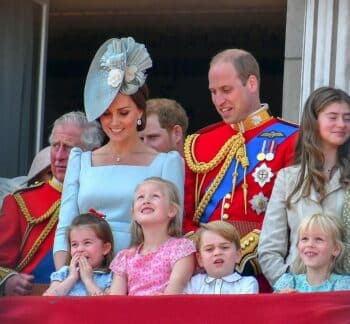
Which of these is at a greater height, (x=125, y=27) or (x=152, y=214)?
(x=125, y=27)

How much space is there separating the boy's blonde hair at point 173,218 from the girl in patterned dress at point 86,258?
0.55 feet

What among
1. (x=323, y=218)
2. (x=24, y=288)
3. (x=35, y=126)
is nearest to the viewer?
(x=323, y=218)

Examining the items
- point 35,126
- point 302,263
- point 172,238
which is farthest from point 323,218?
point 35,126

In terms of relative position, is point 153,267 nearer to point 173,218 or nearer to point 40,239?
point 173,218

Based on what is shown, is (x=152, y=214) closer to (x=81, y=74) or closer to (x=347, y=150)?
(x=347, y=150)

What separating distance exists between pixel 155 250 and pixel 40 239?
41.7 inches

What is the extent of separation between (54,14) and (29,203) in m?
1.91

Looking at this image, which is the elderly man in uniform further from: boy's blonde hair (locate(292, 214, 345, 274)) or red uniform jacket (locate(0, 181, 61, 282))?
boy's blonde hair (locate(292, 214, 345, 274))

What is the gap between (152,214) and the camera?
21.8 ft

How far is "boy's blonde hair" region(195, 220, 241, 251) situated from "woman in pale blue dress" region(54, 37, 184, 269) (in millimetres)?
292

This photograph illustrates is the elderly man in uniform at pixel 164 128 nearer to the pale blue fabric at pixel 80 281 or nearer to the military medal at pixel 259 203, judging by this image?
the military medal at pixel 259 203

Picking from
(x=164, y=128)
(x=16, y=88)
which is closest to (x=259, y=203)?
(x=164, y=128)

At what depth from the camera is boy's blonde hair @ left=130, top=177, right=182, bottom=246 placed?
6676mm

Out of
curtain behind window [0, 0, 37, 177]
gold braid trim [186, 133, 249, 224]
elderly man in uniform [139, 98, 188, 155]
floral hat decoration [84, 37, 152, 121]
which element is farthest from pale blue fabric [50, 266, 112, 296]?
curtain behind window [0, 0, 37, 177]
